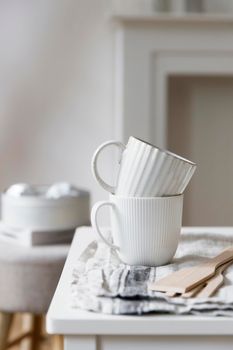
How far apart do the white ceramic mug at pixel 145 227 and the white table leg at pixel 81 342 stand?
0.18 meters

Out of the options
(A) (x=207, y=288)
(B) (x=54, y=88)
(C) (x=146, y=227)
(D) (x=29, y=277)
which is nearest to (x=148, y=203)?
(C) (x=146, y=227)

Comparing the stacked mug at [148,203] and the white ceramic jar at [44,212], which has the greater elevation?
the stacked mug at [148,203]

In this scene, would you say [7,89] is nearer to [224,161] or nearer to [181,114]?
[181,114]

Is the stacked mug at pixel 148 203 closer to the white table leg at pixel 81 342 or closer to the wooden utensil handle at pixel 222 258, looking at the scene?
the wooden utensil handle at pixel 222 258

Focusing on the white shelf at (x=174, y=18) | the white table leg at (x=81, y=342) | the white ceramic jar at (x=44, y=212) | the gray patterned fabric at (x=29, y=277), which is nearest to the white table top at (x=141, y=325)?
the white table leg at (x=81, y=342)

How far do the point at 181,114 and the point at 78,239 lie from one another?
4.71 ft

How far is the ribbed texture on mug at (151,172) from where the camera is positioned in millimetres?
747

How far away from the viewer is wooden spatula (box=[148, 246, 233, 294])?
2.12ft

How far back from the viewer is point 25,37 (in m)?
2.28

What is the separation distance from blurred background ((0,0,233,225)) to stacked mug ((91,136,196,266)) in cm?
150

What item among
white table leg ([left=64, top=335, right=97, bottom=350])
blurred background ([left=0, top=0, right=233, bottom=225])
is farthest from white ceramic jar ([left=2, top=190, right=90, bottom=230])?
white table leg ([left=64, top=335, right=97, bottom=350])

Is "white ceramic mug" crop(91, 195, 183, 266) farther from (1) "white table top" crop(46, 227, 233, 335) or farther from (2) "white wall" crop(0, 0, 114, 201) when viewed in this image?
(2) "white wall" crop(0, 0, 114, 201)

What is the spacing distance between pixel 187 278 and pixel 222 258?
0.11 m

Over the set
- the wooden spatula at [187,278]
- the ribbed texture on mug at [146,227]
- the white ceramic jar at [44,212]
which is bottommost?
the white ceramic jar at [44,212]
